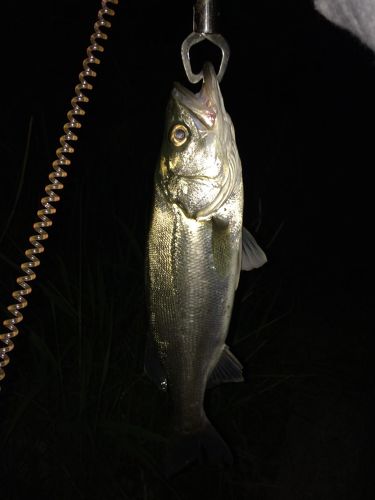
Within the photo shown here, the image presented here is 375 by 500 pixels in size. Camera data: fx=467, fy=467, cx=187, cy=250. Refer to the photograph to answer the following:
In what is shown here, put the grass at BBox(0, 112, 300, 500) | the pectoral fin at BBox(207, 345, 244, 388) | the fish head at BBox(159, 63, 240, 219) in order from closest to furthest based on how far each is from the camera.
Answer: the fish head at BBox(159, 63, 240, 219) < the pectoral fin at BBox(207, 345, 244, 388) < the grass at BBox(0, 112, 300, 500)

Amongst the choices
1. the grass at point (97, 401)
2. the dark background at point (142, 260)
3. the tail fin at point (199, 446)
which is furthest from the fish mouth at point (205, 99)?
the grass at point (97, 401)

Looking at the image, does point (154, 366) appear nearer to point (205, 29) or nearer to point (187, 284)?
point (187, 284)

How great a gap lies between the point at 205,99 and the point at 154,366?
2.19 feet

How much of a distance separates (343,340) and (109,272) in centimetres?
187

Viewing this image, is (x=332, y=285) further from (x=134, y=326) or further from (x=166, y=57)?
(x=166, y=57)

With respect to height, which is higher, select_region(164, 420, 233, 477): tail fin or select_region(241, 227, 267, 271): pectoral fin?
select_region(241, 227, 267, 271): pectoral fin

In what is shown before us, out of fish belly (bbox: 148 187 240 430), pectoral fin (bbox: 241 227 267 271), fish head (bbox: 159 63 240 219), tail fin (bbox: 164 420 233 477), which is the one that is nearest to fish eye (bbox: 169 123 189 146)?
fish head (bbox: 159 63 240 219)

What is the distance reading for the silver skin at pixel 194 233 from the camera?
106 centimetres

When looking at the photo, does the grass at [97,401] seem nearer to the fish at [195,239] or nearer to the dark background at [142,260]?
the dark background at [142,260]

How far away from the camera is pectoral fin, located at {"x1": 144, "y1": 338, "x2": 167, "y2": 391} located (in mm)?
1194

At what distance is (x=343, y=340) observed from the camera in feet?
11.5

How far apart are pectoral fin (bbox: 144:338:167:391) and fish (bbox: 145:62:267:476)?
0.05 ft

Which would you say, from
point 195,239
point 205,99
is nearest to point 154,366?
point 195,239

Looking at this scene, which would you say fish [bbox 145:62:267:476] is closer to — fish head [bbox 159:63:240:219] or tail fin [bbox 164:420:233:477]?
fish head [bbox 159:63:240:219]
